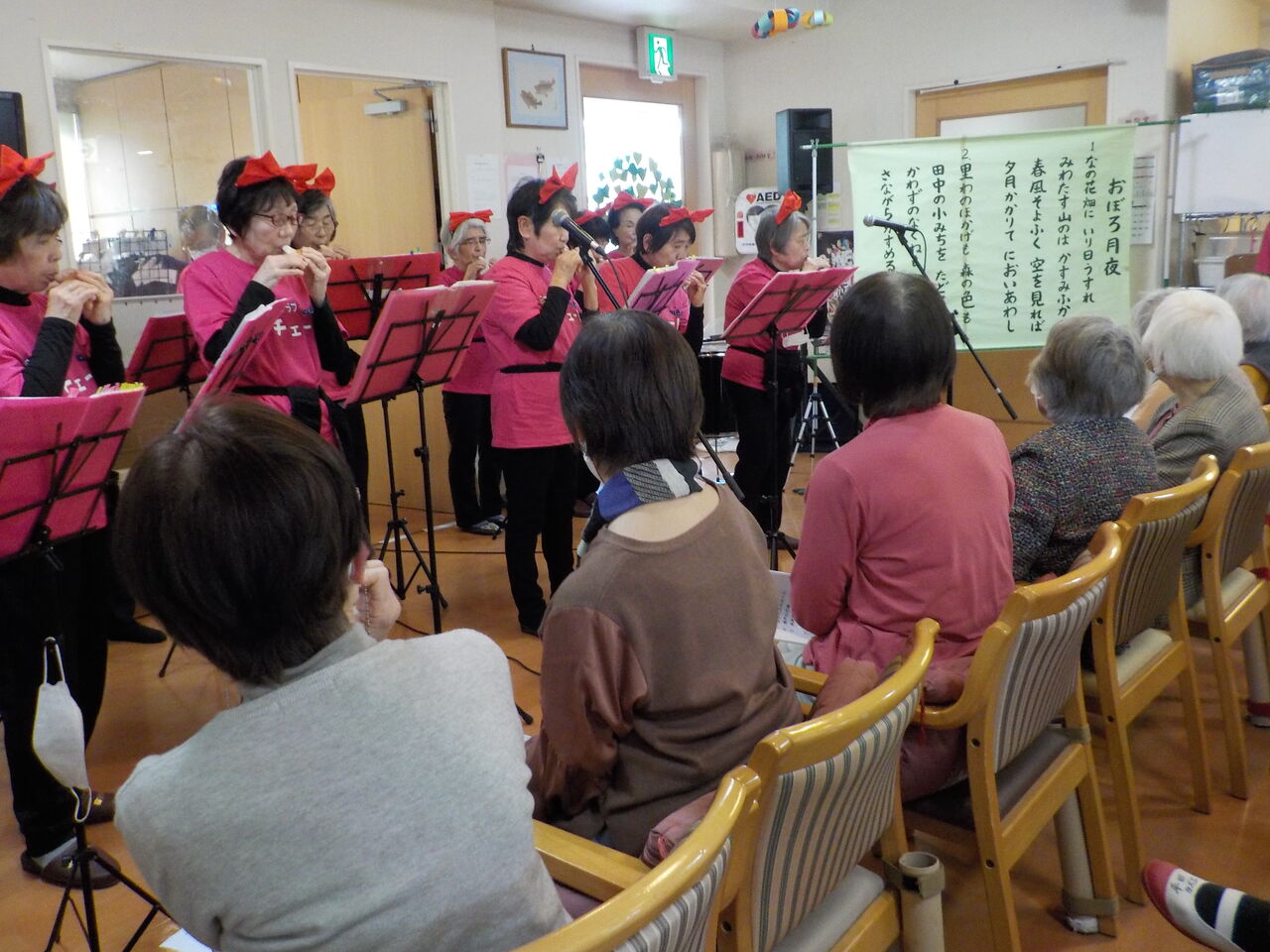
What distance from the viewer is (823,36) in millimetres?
6633

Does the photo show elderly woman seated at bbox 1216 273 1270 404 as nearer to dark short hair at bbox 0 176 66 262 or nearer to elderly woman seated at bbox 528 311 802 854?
elderly woman seated at bbox 528 311 802 854

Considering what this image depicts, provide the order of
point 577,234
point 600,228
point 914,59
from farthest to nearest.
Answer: point 914,59 → point 600,228 → point 577,234

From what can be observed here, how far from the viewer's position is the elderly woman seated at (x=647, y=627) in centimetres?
126

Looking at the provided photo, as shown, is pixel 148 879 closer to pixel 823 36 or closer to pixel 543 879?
pixel 543 879

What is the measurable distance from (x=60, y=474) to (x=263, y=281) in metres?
0.88

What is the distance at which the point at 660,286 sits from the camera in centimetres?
339

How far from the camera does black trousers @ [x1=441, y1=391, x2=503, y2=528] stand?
184 inches

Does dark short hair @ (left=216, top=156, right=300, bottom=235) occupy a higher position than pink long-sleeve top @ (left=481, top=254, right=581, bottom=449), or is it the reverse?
dark short hair @ (left=216, top=156, right=300, bottom=235)

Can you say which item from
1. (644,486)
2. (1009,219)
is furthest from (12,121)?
(1009,219)

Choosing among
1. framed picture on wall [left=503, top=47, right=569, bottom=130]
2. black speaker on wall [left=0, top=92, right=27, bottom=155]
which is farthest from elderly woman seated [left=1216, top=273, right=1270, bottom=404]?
black speaker on wall [left=0, top=92, right=27, bottom=155]

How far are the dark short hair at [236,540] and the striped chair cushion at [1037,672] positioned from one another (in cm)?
97

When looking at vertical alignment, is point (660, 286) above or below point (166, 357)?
above

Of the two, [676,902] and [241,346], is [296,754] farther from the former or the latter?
[241,346]

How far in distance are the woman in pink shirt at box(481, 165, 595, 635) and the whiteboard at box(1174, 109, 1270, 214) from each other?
12.0 feet
